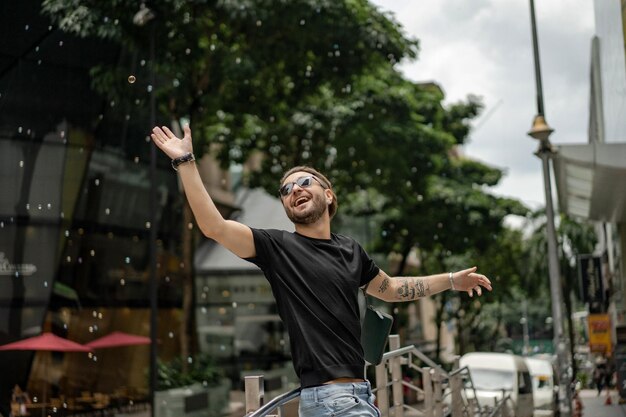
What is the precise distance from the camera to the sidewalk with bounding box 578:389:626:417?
1124cm

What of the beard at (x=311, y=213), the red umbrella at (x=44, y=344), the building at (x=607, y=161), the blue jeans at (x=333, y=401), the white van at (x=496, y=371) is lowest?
the white van at (x=496, y=371)

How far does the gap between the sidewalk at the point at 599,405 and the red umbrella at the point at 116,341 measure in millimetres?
8924

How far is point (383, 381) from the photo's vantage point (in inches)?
234

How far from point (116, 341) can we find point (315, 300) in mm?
15539

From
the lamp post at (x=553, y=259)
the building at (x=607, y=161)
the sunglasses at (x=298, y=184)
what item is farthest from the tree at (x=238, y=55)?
the sunglasses at (x=298, y=184)

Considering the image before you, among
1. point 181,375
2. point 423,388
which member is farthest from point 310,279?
point 181,375

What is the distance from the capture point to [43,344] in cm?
1356

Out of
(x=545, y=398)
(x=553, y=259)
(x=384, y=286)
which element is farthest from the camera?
(x=545, y=398)

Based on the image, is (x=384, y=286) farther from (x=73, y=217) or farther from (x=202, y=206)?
(x=73, y=217)

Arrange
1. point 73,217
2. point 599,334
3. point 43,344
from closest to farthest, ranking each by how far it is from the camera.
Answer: point 43,344 → point 73,217 → point 599,334

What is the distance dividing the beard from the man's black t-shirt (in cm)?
6

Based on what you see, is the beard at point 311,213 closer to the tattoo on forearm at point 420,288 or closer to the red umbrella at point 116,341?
the tattoo on forearm at point 420,288

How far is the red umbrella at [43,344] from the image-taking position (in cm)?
1307

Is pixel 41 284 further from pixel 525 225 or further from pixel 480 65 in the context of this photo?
pixel 525 225
